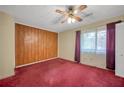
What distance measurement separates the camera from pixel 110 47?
3.24 m

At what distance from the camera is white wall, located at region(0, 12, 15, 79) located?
2375 millimetres

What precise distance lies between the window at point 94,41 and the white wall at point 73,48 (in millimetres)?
242

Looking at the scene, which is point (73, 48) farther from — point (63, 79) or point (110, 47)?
point (63, 79)

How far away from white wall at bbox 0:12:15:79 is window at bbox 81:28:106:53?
3178 mm

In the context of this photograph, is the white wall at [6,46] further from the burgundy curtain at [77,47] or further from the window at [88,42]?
the window at [88,42]

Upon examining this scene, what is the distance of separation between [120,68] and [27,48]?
3.60 meters

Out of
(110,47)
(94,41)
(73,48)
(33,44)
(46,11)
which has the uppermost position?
(46,11)

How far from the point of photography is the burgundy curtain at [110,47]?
10.3 feet

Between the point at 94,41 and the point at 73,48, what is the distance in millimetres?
1315

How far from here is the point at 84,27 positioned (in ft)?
13.9

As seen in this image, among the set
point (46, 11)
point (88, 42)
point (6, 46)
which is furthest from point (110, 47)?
point (6, 46)

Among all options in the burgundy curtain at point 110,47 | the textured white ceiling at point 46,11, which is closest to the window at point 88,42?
the burgundy curtain at point 110,47

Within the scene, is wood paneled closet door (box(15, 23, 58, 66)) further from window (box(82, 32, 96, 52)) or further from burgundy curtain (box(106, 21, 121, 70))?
burgundy curtain (box(106, 21, 121, 70))
